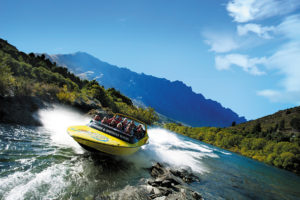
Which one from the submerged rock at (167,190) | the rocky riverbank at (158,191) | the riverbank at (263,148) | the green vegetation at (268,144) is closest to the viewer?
the rocky riverbank at (158,191)

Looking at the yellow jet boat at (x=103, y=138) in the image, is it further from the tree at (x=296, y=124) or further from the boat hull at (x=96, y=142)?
the tree at (x=296, y=124)

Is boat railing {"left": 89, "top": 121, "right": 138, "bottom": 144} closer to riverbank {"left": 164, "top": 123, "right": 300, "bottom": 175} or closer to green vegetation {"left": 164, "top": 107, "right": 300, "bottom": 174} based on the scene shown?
riverbank {"left": 164, "top": 123, "right": 300, "bottom": 175}

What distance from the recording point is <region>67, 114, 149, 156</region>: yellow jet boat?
9.18 m

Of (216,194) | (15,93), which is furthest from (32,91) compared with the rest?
(216,194)

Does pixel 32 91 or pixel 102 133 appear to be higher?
pixel 32 91

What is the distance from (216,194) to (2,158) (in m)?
12.2

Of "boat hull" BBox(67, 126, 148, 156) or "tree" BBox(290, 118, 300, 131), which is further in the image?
"tree" BBox(290, 118, 300, 131)

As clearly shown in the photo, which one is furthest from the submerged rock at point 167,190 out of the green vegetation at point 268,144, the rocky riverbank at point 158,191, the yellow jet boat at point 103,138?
the green vegetation at point 268,144

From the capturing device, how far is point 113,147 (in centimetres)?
933

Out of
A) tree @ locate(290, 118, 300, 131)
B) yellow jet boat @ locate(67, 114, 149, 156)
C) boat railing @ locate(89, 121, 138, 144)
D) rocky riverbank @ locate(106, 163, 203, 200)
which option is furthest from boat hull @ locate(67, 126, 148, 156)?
tree @ locate(290, 118, 300, 131)

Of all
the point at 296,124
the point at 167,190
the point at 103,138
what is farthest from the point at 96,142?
the point at 296,124

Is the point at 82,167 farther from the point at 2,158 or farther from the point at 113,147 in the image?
the point at 2,158

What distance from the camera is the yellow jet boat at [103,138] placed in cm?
918

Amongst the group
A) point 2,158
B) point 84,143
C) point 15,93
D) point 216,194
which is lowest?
point 216,194
